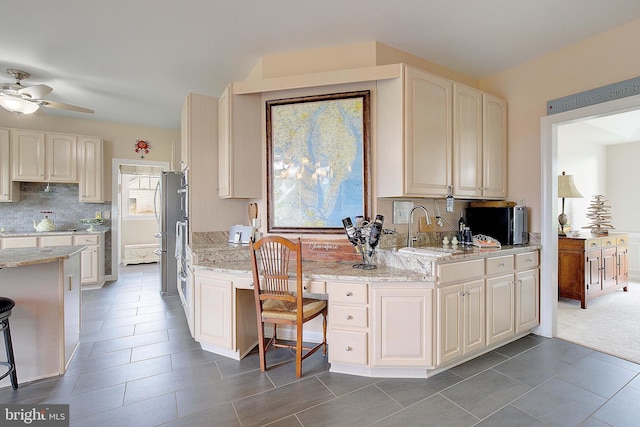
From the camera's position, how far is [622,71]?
2.65m

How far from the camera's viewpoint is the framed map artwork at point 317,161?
286cm

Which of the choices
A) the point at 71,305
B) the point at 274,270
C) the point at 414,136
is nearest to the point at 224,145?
the point at 274,270

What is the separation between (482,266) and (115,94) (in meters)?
4.99

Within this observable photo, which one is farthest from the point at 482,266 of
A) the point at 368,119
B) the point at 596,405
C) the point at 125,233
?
the point at 125,233

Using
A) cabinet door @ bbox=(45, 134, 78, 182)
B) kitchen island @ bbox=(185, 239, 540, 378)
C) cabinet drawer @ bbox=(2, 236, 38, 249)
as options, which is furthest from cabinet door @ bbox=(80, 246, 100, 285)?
kitchen island @ bbox=(185, 239, 540, 378)

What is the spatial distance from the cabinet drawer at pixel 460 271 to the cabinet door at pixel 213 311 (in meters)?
1.74

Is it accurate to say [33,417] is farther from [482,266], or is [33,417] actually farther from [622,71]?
[622,71]

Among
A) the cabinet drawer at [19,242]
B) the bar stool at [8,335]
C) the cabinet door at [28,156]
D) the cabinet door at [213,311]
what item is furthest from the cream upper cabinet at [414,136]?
the cabinet door at [28,156]

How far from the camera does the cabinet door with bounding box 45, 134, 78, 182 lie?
Answer: 4.84 metres

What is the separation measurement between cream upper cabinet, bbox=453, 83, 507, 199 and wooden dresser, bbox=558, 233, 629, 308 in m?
1.59

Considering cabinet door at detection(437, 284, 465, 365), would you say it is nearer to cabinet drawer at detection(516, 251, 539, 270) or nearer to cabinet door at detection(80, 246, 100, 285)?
cabinet drawer at detection(516, 251, 539, 270)

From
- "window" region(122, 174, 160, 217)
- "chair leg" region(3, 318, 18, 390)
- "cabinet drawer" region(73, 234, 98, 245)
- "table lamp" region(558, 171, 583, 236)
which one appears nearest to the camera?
"chair leg" region(3, 318, 18, 390)

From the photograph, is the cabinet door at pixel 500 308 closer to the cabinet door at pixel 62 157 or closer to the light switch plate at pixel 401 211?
the light switch plate at pixel 401 211

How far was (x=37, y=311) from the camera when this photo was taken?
7.57ft
